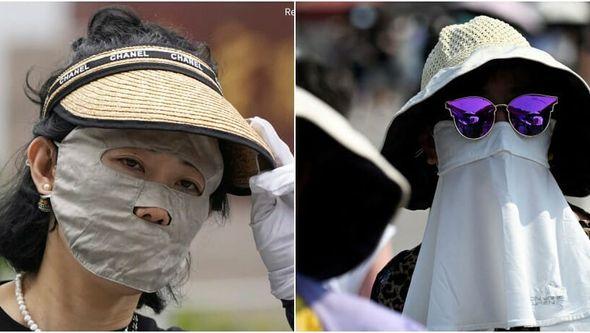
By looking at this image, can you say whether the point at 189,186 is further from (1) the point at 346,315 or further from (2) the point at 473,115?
(1) the point at 346,315

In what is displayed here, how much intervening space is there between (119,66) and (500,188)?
40.0 inches

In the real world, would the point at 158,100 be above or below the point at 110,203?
above

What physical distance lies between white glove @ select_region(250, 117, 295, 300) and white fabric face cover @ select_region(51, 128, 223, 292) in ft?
0.84

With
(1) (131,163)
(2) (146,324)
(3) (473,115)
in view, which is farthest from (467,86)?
(2) (146,324)

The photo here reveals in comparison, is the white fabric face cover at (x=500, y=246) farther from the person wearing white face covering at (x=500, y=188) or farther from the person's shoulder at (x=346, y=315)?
the person's shoulder at (x=346, y=315)

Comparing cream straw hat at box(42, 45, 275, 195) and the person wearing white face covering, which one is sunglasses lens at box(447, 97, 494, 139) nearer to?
the person wearing white face covering

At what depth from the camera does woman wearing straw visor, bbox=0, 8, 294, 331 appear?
105 inches

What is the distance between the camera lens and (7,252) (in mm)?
2842

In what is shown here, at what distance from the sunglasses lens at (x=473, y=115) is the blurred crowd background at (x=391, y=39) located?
36cm

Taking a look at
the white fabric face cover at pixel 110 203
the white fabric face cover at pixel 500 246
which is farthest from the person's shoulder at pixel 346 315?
the white fabric face cover at pixel 110 203

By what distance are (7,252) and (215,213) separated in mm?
561

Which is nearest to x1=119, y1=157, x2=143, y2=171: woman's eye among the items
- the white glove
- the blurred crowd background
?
the white glove

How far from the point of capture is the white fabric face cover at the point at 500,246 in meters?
2.63

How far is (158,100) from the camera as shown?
265 cm
